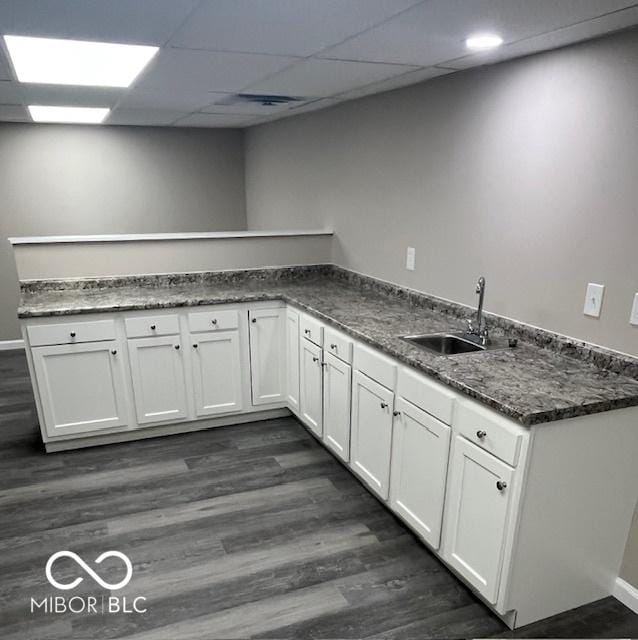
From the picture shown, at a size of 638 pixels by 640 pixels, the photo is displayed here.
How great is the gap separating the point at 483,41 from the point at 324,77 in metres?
0.91

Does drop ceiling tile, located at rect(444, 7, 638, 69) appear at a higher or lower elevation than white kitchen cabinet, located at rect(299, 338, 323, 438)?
higher

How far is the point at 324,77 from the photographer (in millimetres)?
2672

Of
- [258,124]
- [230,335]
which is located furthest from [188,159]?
[230,335]

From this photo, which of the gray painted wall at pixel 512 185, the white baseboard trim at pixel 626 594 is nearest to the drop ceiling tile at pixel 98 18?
the gray painted wall at pixel 512 185

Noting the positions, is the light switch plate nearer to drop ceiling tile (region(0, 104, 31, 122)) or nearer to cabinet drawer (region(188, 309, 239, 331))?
cabinet drawer (region(188, 309, 239, 331))

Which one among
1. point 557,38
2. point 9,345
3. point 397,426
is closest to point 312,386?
point 397,426

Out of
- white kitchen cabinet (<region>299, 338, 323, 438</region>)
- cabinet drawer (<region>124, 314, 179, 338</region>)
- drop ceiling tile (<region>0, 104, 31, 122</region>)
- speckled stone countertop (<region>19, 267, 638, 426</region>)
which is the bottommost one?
white kitchen cabinet (<region>299, 338, 323, 438</region>)

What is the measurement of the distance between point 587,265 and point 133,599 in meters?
2.20

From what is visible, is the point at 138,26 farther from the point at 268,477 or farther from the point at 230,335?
the point at 268,477

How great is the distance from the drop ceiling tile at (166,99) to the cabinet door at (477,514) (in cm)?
251

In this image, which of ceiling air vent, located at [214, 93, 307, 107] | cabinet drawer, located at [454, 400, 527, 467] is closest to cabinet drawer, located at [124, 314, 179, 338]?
ceiling air vent, located at [214, 93, 307, 107]

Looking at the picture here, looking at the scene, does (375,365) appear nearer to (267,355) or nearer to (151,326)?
(267,355)

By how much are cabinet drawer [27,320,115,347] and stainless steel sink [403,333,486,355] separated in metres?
1.71

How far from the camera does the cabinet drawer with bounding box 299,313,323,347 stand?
9.73 feet
